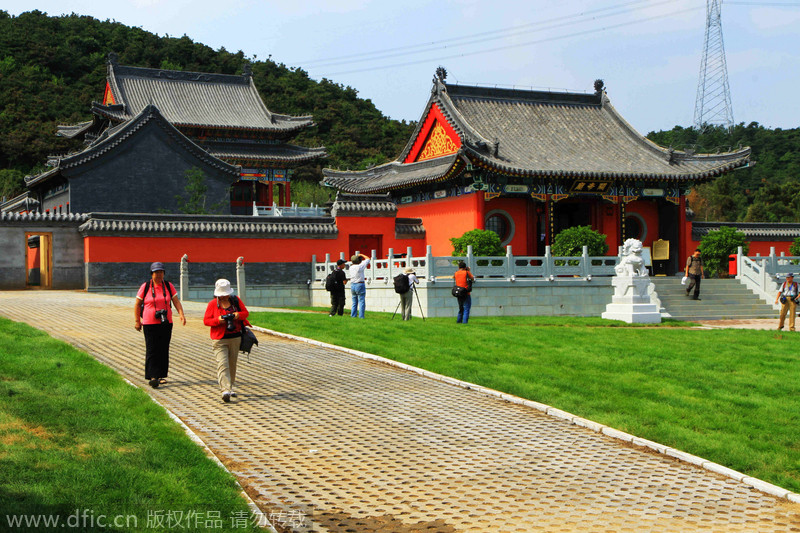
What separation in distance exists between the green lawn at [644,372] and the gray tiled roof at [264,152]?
25127mm

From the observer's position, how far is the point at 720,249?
29672 millimetres

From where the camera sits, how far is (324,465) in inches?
284

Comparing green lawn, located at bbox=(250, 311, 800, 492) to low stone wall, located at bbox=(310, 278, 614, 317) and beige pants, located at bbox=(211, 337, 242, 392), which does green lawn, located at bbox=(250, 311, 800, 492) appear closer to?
beige pants, located at bbox=(211, 337, 242, 392)

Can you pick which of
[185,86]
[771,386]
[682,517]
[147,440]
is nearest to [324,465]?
[147,440]

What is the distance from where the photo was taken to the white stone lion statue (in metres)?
22.3

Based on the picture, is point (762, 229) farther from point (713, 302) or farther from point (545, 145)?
point (713, 302)

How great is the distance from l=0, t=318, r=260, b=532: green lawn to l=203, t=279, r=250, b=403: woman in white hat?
941 millimetres

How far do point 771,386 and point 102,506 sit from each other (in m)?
9.57

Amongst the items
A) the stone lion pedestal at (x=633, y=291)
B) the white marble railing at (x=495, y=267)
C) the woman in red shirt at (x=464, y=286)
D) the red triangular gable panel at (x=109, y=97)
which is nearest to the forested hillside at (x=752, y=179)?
the white marble railing at (x=495, y=267)

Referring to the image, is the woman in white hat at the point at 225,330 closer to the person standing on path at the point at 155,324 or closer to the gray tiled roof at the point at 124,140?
the person standing on path at the point at 155,324

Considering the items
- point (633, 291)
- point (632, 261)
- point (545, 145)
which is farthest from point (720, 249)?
point (632, 261)

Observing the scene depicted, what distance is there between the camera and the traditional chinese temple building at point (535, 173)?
30.3 m

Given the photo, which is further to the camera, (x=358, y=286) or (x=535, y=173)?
(x=535, y=173)

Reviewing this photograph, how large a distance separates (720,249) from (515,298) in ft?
32.1
